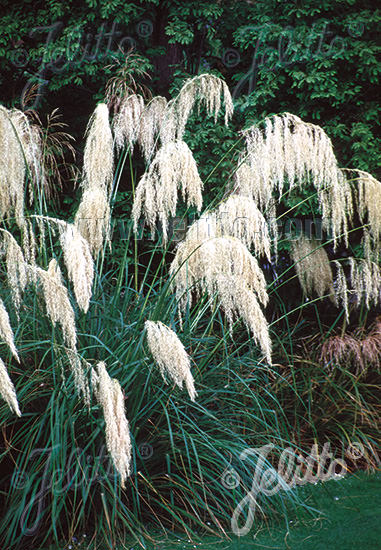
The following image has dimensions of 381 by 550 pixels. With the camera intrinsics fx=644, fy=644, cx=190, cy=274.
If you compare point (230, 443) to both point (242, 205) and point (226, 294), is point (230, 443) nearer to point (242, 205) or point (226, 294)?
point (226, 294)

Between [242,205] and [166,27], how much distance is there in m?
3.37

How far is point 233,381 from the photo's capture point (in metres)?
3.81

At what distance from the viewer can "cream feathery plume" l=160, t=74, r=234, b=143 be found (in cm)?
379

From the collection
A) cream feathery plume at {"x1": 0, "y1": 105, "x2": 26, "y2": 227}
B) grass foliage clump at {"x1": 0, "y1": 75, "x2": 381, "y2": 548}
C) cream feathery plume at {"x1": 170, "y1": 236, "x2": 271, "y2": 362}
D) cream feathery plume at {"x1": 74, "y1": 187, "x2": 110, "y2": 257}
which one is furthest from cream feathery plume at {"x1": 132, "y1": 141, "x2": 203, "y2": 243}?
cream feathery plume at {"x1": 0, "y1": 105, "x2": 26, "y2": 227}

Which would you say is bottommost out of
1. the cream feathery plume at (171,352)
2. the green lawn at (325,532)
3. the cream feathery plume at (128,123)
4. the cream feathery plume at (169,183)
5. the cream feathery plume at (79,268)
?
the green lawn at (325,532)

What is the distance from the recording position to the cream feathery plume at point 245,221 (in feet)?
11.0

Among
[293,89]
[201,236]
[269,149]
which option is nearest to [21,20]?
[293,89]

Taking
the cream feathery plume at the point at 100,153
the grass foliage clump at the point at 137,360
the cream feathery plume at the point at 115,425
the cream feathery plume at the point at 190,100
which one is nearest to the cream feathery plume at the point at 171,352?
the grass foliage clump at the point at 137,360

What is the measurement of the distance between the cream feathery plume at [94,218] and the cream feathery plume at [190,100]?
25.4 inches

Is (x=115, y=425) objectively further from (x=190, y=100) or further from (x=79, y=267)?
(x=190, y=100)

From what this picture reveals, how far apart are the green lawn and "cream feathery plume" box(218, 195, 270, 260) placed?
1364mm

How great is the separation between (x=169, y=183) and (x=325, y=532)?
74.6 inches

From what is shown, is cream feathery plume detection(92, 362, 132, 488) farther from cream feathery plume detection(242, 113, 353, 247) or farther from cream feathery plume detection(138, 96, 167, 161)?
cream feathery plume detection(138, 96, 167, 161)

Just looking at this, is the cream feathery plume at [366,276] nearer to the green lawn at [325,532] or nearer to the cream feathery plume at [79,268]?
the green lawn at [325,532]
